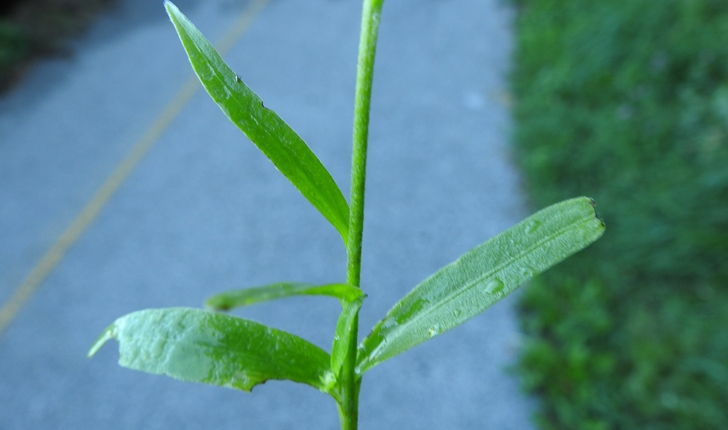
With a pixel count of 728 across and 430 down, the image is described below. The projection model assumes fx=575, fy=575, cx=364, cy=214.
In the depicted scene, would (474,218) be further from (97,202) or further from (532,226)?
(532,226)

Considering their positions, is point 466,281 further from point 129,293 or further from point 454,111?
point 454,111

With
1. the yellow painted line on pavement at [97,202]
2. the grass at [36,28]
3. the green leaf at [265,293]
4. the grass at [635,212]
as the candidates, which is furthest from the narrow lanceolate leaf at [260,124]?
the grass at [36,28]

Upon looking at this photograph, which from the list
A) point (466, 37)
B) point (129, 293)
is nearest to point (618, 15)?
point (466, 37)

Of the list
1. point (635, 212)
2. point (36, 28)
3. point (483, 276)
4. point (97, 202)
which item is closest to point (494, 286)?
point (483, 276)

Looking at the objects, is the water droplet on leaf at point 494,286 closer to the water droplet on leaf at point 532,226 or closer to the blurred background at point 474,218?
the water droplet on leaf at point 532,226

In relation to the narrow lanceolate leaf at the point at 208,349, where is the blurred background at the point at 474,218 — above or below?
above

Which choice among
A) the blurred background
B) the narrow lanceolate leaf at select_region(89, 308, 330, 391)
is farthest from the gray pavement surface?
the narrow lanceolate leaf at select_region(89, 308, 330, 391)
